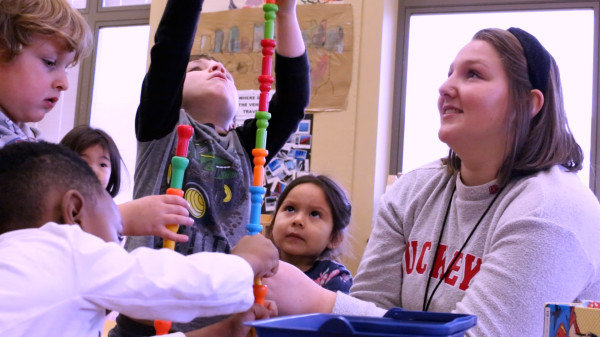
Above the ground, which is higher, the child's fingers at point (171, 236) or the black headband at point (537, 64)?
the black headband at point (537, 64)

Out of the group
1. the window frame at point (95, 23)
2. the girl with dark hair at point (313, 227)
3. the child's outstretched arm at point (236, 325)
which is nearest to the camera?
the child's outstretched arm at point (236, 325)

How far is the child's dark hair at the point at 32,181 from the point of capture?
798 millimetres

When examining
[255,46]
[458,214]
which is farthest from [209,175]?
[255,46]

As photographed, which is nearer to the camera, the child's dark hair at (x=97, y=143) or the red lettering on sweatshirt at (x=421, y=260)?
the red lettering on sweatshirt at (x=421, y=260)

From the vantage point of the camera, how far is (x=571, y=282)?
105 cm

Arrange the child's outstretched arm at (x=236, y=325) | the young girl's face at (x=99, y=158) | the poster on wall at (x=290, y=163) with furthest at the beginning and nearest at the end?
the poster on wall at (x=290, y=163), the young girl's face at (x=99, y=158), the child's outstretched arm at (x=236, y=325)

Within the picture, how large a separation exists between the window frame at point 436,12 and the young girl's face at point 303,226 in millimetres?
1273

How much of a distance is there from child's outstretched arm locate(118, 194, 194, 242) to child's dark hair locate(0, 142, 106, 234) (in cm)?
13

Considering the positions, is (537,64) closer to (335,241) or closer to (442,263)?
(442,263)

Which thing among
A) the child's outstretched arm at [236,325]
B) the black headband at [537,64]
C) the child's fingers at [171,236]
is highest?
the black headband at [537,64]

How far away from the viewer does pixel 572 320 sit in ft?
2.36

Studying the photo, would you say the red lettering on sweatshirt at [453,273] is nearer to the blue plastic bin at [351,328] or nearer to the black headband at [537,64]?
the black headband at [537,64]

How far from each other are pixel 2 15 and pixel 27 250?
73 centimetres

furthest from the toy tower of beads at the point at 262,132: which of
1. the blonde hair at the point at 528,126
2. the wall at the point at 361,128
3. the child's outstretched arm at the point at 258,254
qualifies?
the wall at the point at 361,128
